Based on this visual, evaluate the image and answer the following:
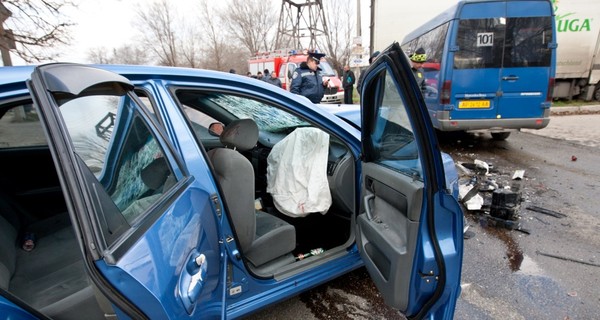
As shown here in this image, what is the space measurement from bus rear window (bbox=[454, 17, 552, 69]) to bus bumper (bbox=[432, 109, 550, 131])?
0.89 m

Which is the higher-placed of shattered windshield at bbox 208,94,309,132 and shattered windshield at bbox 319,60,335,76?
shattered windshield at bbox 319,60,335,76

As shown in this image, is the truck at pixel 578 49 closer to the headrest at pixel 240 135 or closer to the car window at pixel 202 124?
the car window at pixel 202 124

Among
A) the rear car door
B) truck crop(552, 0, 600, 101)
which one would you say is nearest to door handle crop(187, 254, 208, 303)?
the rear car door

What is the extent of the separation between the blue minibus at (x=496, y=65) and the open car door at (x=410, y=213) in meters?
4.52

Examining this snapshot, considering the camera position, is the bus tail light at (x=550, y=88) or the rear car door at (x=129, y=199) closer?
the rear car door at (x=129, y=199)

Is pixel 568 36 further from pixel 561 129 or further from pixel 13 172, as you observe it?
pixel 13 172

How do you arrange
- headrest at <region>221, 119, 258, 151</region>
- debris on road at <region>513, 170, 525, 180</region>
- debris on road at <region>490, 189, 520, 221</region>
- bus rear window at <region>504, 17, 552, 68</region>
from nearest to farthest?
headrest at <region>221, 119, 258, 151</region> < debris on road at <region>490, 189, 520, 221</region> < debris on road at <region>513, 170, 525, 180</region> < bus rear window at <region>504, 17, 552, 68</region>

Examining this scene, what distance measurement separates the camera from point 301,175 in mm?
2293

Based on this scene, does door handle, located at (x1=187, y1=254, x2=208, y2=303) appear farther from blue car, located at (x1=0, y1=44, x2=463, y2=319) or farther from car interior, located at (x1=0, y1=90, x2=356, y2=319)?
car interior, located at (x1=0, y1=90, x2=356, y2=319)

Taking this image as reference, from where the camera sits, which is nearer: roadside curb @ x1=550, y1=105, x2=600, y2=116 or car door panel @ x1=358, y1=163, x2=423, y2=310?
car door panel @ x1=358, y1=163, x2=423, y2=310

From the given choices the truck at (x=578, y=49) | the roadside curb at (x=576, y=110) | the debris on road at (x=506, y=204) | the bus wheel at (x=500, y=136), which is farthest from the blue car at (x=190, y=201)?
the roadside curb at (x=576, y=110)

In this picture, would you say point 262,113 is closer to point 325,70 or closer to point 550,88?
point 550,88

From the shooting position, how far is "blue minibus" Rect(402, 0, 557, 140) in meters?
5.21

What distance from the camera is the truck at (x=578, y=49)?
30.1 ft
